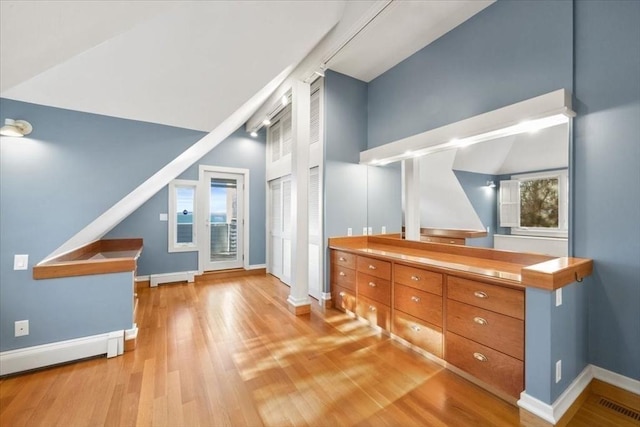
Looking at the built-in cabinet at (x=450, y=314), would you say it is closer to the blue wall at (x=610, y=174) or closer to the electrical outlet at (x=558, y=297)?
the electrical outlet at (x=558, y=297)

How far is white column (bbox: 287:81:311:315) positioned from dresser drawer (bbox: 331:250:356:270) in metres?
0.40

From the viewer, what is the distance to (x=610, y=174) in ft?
6.02

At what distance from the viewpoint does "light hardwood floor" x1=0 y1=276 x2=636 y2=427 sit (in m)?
1.65

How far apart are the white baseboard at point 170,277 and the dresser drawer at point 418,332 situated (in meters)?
3.97

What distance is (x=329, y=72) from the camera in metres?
3.66

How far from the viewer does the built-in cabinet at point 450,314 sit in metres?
1.73

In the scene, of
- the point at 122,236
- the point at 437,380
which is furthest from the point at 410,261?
the point at 122,236

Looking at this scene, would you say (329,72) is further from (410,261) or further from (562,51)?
(410,261)

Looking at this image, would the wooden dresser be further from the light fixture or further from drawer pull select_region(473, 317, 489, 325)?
the light fixture

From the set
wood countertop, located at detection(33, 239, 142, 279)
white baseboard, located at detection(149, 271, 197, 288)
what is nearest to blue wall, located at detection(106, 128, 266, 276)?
white baseboard, located at detection(149, 271, 197, 288)

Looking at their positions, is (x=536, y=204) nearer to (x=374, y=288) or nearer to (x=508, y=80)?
(x=508, y=80)

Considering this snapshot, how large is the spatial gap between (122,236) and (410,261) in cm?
473

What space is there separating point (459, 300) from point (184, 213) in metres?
4.85

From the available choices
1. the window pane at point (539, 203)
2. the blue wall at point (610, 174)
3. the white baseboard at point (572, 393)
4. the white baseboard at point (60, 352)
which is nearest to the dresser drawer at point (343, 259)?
the window pane at point (539, 203)
